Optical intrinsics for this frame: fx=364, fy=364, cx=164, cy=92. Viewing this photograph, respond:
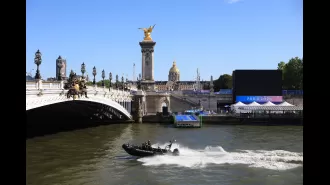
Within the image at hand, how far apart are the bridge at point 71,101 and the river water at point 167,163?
468cm

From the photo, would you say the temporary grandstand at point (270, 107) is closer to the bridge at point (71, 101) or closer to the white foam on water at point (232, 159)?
the bridge at point (71, 101)

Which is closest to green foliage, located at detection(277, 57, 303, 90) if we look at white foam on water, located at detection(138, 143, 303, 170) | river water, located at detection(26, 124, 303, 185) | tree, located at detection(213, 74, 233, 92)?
tree, located at detection(213, 74, 233, 92)

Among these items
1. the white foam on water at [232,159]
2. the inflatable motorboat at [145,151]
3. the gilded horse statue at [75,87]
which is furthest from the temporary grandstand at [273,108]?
the inflatable motorboat at [145,151]

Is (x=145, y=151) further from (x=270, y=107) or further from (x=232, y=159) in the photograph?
(x=270, y=107)

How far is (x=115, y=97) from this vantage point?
186 ft

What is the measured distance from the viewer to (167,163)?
2958 centimetres

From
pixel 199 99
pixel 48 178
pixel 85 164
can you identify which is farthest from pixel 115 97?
pixel 199 99

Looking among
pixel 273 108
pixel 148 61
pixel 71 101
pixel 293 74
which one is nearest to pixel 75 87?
pixel 71 101

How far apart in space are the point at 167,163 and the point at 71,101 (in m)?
16.6

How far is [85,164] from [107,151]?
684cm

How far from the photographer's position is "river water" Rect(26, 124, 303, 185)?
2450 centimetres

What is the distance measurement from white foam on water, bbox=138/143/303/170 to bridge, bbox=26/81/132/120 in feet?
32.8
